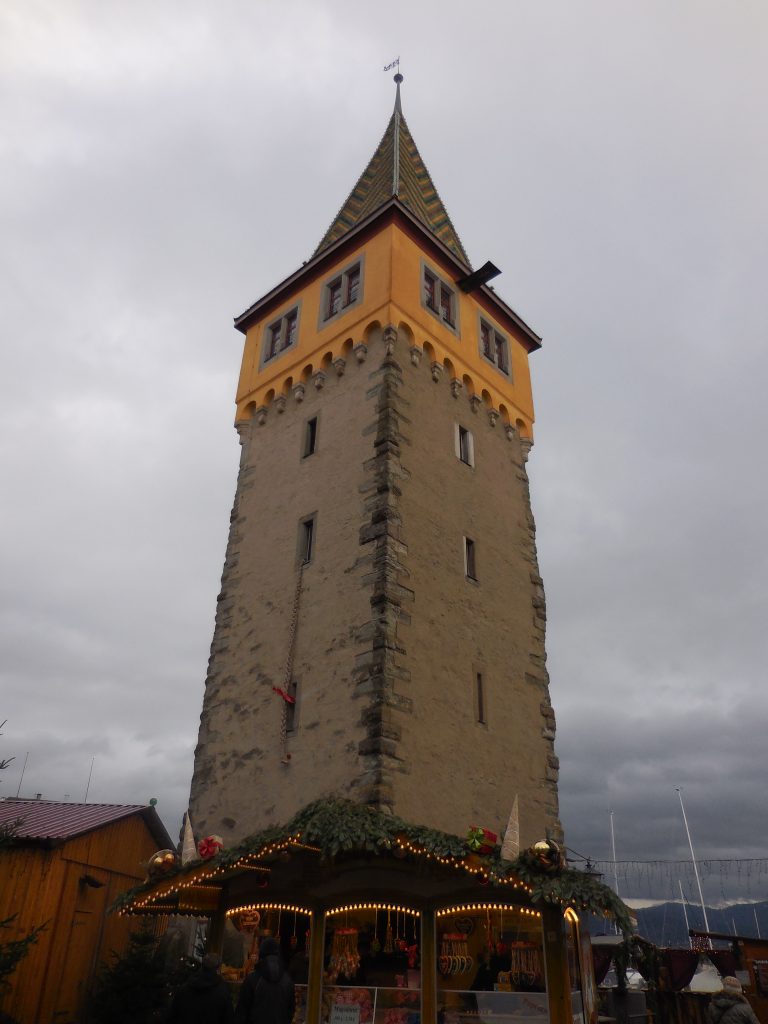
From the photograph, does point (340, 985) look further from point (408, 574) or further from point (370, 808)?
point (408, 574)

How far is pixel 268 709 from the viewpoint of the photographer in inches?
567

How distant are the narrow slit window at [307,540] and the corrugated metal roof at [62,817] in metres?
7.60

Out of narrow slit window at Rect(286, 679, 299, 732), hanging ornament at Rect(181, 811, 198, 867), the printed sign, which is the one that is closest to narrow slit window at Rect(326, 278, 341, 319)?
narrow slit window at Rect(286, 679, 299, 732)

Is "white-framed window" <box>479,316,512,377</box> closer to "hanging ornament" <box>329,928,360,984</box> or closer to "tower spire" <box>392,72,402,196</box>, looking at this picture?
"tower spire" <box>392,72,402,196</box>

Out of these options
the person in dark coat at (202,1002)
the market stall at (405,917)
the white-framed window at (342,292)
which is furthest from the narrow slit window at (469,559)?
the person in dark coat at (202,1002)

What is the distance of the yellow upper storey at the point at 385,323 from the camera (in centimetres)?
1775

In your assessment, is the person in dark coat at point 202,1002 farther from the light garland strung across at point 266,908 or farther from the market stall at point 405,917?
the light garland strung across at point 266,908

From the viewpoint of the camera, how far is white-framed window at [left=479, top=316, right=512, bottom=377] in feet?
66.6

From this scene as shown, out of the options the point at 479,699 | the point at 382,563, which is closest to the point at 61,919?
the point at 479,699

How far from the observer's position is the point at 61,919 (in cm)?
1574

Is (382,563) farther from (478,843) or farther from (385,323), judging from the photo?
(385,323)

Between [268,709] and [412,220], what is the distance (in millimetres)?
12004

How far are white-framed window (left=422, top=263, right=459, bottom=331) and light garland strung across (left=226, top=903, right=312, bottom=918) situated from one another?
13085mm

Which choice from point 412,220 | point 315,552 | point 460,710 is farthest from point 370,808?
point 412,220
